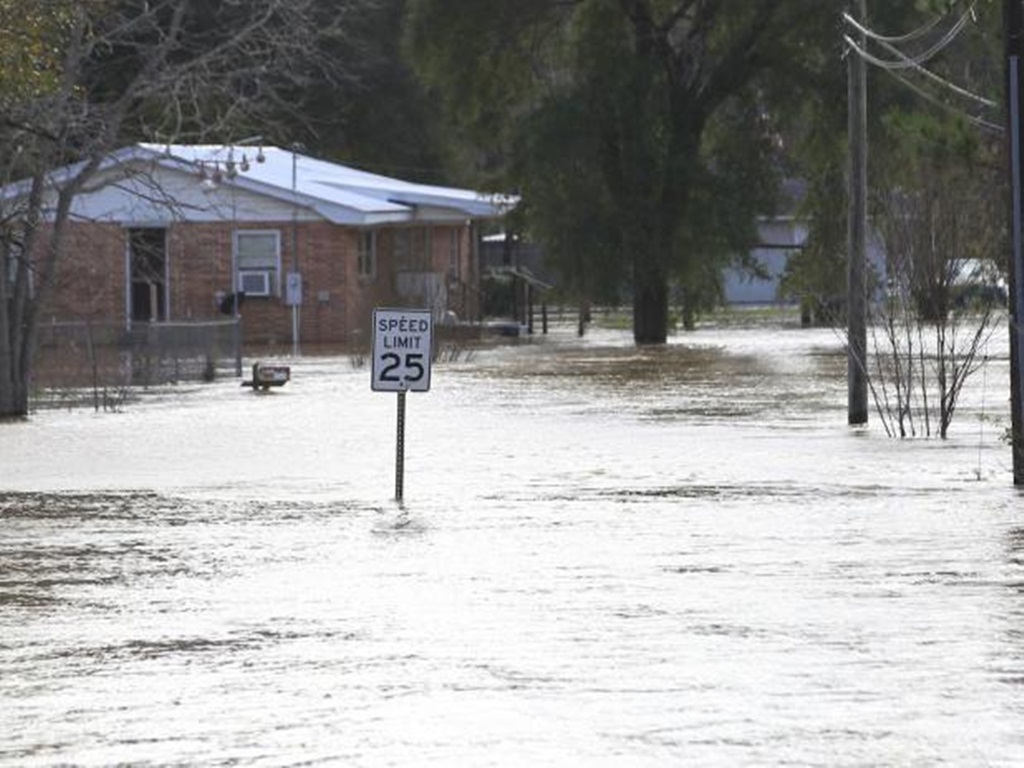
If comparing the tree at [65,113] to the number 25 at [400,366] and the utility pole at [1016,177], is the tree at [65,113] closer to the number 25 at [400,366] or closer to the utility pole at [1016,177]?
the number 25 at [400,366]

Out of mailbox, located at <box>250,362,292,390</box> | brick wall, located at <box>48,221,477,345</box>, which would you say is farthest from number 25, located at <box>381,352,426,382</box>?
brick wall, located at <box>48,221,477,345</box>

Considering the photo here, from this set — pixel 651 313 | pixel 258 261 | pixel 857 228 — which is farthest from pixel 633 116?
pixel 857 228

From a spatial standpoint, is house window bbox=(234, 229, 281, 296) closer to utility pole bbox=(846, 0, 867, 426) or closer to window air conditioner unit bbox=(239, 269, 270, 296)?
window air conditioner unit bbox=(239, 269, 270, 296)

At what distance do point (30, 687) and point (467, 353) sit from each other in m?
43.4

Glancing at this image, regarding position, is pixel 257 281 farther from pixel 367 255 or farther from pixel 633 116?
pixel 633 116

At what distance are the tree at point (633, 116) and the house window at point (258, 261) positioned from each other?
534 cm

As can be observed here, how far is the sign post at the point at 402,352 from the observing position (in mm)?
21438

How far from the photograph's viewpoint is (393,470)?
1001 inches

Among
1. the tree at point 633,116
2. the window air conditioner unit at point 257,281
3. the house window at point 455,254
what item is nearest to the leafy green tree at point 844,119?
the tree at point 633,116

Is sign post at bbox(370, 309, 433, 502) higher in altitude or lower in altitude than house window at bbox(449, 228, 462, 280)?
lower

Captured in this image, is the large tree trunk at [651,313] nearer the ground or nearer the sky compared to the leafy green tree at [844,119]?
nearer the ground

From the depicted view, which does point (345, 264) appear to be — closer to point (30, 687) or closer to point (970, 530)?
point (970, 530)

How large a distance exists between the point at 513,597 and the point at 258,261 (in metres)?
47.8

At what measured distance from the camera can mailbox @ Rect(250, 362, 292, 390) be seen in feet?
135
